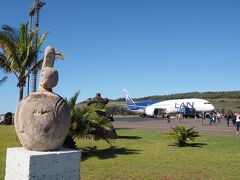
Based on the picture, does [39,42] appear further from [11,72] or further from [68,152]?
[68,152]

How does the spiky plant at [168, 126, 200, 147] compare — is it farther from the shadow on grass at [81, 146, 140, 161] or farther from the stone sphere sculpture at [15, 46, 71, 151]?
the stone sphere sculpture at [15, 46, 71, 151]

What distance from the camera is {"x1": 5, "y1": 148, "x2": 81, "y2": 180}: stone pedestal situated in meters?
5.52

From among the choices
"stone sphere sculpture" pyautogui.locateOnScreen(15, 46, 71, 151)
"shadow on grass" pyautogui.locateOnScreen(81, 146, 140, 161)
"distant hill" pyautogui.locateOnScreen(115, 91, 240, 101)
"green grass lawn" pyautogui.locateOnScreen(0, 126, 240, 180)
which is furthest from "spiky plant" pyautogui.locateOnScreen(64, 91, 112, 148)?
"distant hill" pyautogui.locateOnScreen(115, 91, 240, 101)

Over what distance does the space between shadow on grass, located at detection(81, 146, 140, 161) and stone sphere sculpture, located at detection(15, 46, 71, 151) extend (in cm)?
641

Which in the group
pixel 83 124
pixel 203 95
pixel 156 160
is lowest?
pixel 156 160

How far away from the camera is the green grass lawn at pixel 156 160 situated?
9820 millimetres

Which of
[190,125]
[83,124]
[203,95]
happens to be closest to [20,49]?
[83,124]

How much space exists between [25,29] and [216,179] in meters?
13.5

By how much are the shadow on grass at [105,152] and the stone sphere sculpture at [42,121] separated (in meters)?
6.41

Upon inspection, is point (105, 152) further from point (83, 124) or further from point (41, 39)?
point (41, 39)

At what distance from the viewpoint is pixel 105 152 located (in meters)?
13.9

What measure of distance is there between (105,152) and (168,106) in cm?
5366

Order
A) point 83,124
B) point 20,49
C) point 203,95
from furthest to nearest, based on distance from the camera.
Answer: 1. point 203,95
2. point 20,49
3. point 83,124

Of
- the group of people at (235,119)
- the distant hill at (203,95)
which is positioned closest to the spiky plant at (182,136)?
the group of people at (235,119)
